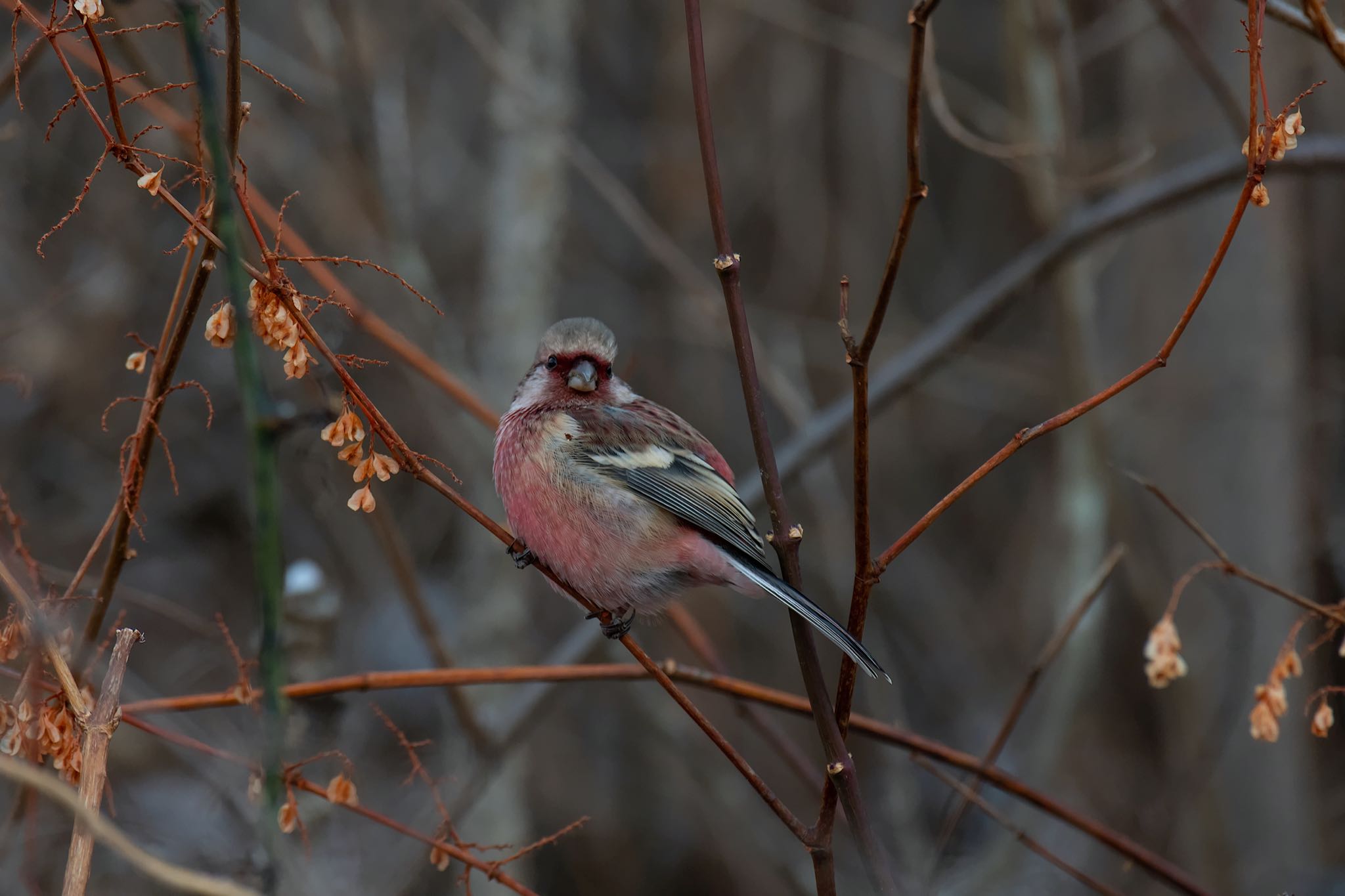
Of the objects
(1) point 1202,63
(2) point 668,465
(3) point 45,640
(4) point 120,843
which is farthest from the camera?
(1) point 1202,63

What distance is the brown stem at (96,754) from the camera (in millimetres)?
1760

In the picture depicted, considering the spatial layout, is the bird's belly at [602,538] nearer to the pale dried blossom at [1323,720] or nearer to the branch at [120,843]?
the pale dried blossom at [1323,720]

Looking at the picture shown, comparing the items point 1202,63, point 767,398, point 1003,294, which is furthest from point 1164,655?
point 767,398

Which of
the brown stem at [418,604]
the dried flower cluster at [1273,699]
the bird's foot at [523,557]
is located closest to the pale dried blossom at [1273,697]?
the dried flower cluster at [1273,699]

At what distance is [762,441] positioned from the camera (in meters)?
2.14

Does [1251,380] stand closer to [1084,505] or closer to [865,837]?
[1084,505]

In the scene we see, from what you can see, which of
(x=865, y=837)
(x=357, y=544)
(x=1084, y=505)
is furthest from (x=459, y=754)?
(x=865, y=837)

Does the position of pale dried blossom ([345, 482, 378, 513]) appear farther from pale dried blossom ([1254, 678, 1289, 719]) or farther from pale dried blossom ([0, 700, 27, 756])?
pale dried blossom ([1254, 678, 1289, 719])

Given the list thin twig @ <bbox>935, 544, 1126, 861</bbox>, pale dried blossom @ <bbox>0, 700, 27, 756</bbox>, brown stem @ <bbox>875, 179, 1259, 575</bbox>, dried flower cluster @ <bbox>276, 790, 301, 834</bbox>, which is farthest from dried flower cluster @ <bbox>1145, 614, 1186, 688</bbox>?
pale dried blossom @ <bbox>0, 700, 27, 756</bbox>

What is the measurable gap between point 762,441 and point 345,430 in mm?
761

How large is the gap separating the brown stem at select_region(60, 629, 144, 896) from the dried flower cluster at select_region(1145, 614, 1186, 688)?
6.52ft

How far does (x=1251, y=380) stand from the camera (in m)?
6.38

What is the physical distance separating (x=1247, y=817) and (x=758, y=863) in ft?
8.64

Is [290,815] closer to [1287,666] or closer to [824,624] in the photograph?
[824,624]
